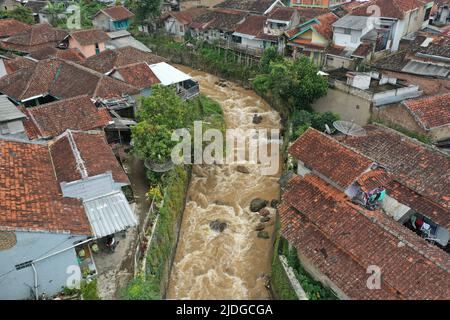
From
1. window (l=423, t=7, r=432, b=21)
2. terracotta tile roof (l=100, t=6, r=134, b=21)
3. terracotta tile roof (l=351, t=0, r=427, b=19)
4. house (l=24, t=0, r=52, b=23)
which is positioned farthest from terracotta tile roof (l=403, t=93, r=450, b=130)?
house (l=24, t=0, r=52, b=23)

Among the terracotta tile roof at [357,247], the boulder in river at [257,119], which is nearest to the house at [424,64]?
the boulder in river at [257,119]

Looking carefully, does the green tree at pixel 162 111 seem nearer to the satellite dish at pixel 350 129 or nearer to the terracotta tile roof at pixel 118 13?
the satellite dish at pixel 350 129

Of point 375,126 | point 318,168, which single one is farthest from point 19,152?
point 375,126

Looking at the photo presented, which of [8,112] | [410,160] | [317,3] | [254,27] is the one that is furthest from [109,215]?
[317,3]

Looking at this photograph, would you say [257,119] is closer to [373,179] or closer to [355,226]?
[373,179]

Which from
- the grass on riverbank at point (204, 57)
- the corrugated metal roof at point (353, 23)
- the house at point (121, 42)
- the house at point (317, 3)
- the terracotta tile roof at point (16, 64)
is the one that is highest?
the corrugated metal roof at point (353, 23)

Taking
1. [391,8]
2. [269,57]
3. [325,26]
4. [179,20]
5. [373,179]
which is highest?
[391,8]
